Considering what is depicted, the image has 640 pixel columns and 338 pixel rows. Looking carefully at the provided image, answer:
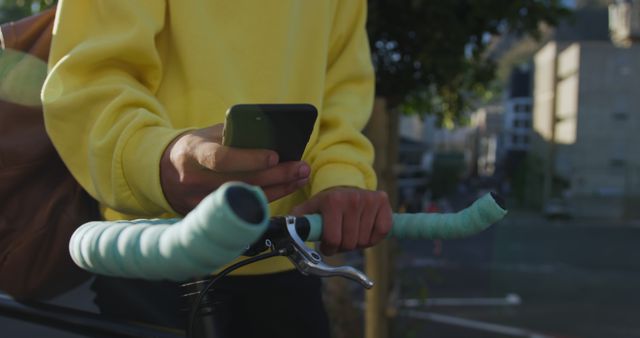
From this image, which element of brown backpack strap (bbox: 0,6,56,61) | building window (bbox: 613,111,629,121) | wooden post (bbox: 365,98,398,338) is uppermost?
building window (bbox: 613,111,629,121)

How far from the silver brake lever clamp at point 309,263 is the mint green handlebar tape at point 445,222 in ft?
0.26

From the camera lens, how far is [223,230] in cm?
42

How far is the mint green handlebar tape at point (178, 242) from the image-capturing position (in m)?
0.42

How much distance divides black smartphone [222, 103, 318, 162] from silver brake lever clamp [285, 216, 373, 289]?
4.0 inches

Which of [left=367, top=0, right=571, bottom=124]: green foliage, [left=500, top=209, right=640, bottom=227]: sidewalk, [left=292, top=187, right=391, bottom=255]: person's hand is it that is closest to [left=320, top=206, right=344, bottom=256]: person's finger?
[left=292, top=187, right=391, bottom=255]: person's hand

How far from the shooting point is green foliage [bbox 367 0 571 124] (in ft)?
10.5

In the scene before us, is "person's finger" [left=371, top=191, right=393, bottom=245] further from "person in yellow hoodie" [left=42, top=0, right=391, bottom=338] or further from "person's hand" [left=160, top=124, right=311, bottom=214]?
"person's hand" [left=160, top=124, right=311, bottom=214]

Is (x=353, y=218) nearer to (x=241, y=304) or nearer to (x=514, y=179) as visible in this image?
(x=241, y=304)

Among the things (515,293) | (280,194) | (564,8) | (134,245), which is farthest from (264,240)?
(515,293)

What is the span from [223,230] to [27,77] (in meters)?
0.75

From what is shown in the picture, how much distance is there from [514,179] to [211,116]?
2793cm

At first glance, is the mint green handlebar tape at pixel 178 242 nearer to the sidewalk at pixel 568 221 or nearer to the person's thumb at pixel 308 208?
the person's thumb at pixel 308 208

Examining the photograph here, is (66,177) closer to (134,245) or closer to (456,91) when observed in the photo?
(134,245)

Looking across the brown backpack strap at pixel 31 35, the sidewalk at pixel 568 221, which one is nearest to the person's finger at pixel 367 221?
the brown backpack strap at pixel 31 35
